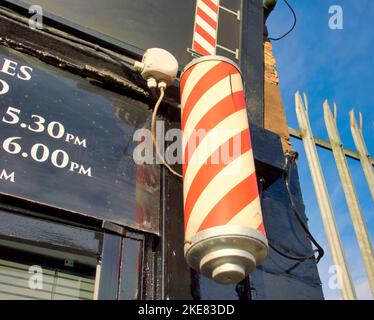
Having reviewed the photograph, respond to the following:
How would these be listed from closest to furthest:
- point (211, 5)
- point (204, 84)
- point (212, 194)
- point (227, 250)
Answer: point (227, 250) → point (212, 194) → point (204, 84) → point (211, 5)

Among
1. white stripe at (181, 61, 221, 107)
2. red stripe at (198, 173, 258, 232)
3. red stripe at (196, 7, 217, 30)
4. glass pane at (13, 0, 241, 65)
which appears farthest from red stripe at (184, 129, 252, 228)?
red stripe at (196, 7, 217, 30)

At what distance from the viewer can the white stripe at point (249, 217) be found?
1.63 m

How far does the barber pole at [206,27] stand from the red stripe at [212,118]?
3.17ft

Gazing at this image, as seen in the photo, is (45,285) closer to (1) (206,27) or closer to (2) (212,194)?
(2) (212,194)

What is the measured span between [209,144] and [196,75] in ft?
1.54

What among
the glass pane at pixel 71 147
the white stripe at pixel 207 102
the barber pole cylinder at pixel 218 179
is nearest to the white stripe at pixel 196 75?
the barber pole cylinder at pixel 218 179

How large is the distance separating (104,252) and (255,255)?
2.21 ft

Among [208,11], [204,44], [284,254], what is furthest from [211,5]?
[284,254]

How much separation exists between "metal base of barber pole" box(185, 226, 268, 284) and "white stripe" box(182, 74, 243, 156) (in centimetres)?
51

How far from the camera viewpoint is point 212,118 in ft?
6.48

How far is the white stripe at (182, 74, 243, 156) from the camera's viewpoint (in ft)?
6.59

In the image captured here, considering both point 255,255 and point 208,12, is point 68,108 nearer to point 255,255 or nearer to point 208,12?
point 255,255

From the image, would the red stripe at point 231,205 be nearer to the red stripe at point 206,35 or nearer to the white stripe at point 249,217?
the white stripe at point 249,217
